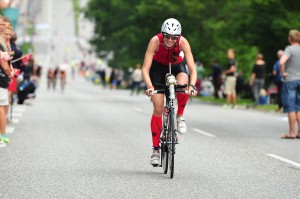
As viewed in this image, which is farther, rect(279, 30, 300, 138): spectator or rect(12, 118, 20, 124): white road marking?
rect(12, 118, 20, 124): white road marking

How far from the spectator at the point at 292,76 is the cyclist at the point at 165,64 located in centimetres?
537

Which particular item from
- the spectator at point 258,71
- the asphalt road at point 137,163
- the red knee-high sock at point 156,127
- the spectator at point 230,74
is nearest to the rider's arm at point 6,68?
the asphalt road at point 137,163

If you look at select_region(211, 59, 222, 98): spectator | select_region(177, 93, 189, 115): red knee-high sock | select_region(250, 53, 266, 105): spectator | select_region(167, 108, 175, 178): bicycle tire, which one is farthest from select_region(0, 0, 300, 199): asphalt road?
select_region(211, 59, 222, 98): spectator

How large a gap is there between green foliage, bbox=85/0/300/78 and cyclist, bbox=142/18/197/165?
19991mm

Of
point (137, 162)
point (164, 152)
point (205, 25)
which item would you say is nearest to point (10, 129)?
point (137, 162)

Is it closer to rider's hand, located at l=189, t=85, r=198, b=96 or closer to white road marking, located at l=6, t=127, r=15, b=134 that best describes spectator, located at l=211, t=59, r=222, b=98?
white road marking, located at l=6, t=127, r=15, b=134

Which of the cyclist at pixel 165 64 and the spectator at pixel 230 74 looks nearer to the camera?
the cyclist at pixel 165 64

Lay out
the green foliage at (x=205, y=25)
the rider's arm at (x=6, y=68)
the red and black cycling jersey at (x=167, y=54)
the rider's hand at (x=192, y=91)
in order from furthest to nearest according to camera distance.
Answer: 1. the green foliage at (x=205, y=25)
2. the rider's arm at (x=6, y=68)
3. the red and black cycling jersey at (x=167, y=54)
4. the rider's hand at (x=192, y=91)

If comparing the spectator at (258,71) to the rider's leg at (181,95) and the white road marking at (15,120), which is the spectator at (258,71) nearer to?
the white road marking at (15,120)

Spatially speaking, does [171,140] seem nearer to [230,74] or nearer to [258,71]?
[258,71]

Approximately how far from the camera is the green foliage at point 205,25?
32.2 meters

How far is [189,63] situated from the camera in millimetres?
10016

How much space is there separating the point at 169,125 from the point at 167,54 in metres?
0.80

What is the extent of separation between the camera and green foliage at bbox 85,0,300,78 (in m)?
32.2
